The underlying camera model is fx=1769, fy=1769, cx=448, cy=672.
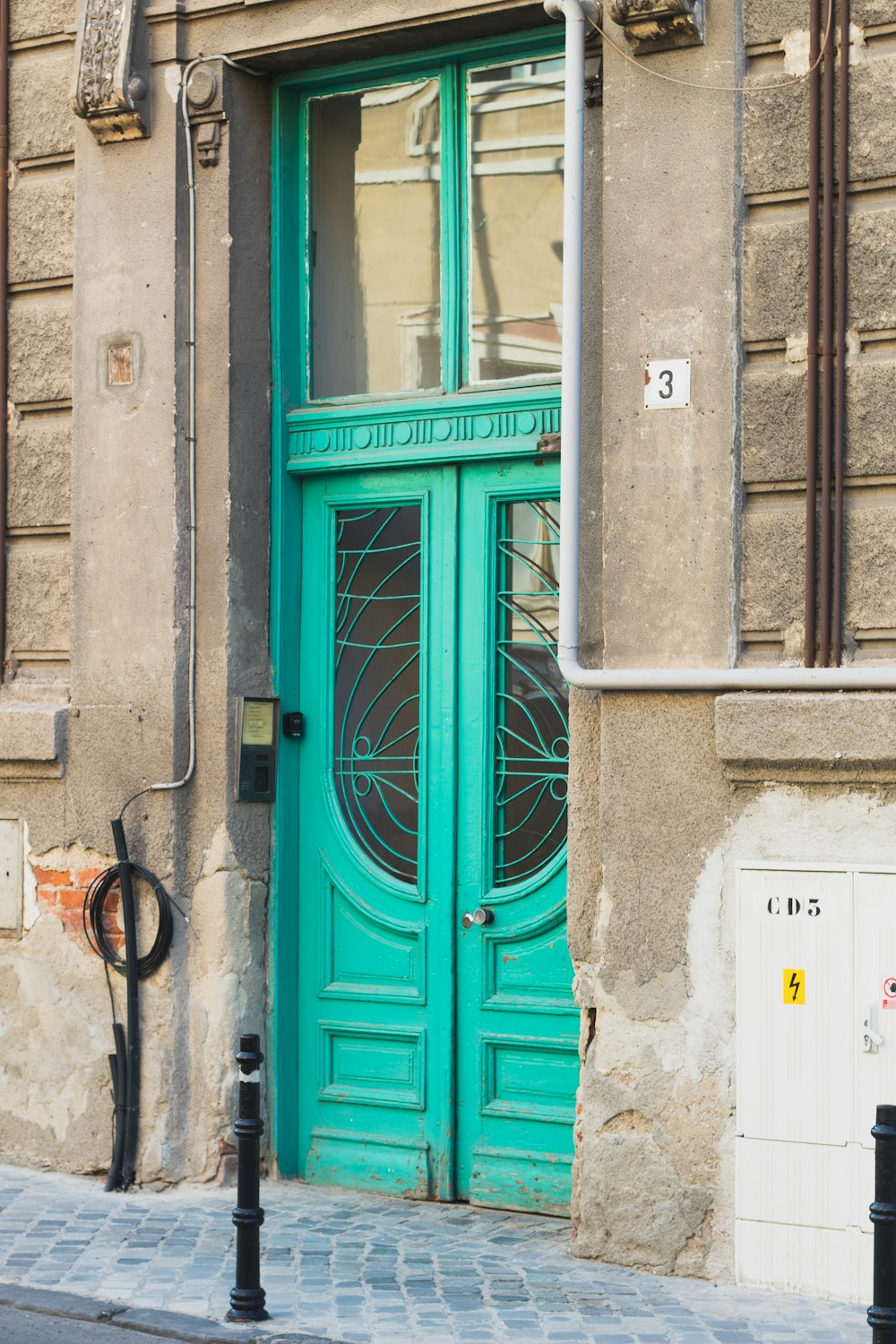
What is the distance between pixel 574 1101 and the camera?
693cm

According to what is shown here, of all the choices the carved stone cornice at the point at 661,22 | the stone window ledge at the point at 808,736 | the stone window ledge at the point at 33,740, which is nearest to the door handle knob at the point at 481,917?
the stone window ledge at the point at 808,736

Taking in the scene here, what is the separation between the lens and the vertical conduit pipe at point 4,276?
26.2 ft

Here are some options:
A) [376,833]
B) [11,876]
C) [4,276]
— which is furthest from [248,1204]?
[4,276]

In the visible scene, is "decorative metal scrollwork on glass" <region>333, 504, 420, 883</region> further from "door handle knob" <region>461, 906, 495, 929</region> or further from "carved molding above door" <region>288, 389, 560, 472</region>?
"door handle knob" <region>461, 906, 495, 929</region>

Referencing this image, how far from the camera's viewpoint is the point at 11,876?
25.6 feet

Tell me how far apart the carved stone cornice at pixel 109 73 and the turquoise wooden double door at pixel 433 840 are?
173cm

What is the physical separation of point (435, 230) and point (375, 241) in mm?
319

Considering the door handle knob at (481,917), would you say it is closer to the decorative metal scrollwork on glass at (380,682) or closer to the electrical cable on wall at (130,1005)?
the decorative metal scrollwork on glass at (380,682)

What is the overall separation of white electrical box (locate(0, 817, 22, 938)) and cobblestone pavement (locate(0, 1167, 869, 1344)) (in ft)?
3.75

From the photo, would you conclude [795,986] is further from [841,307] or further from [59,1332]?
[59,1332]

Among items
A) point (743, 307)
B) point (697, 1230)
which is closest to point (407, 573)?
point (743, 307)

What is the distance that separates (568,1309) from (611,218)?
3786 mm

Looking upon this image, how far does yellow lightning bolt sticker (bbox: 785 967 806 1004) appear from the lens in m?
5.94

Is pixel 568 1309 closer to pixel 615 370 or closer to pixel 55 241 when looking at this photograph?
pixel 615 370
